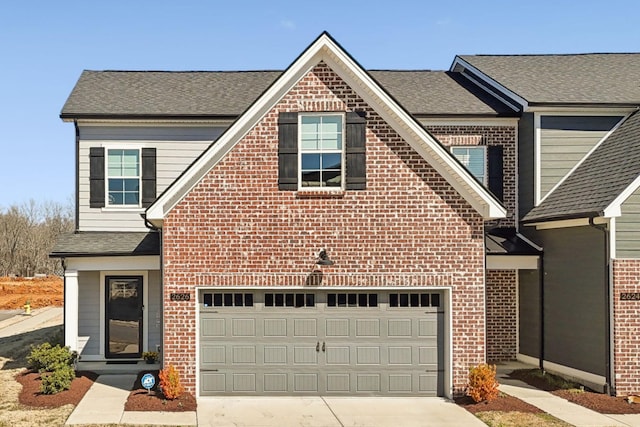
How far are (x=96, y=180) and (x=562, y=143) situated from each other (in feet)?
41.3

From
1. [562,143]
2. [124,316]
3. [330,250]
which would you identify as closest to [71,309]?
[124,316]

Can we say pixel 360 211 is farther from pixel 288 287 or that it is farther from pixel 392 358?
pixel 392 358

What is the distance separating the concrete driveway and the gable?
4.01 m

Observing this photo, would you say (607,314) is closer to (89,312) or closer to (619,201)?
(619,201)

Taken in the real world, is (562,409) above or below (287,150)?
below

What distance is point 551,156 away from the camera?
17391mm

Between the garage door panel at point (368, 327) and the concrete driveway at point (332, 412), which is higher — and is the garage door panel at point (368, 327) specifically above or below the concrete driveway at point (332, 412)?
above

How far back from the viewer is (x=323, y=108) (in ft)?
45.2

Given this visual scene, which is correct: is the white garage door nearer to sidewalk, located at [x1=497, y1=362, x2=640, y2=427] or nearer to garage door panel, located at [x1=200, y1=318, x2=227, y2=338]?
garage door panel, located at [x1=200, y1=318, x2=227, y2=338]

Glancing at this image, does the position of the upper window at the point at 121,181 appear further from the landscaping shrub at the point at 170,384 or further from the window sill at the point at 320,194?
the landscaping shrub at the point at 170,384

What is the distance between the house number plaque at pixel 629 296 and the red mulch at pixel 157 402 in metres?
9.19

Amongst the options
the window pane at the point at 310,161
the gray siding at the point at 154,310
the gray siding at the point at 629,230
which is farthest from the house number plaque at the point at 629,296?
the gray siding at the point at 154,310

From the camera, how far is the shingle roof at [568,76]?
17688 mm

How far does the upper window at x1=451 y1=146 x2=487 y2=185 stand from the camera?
18328 mm
